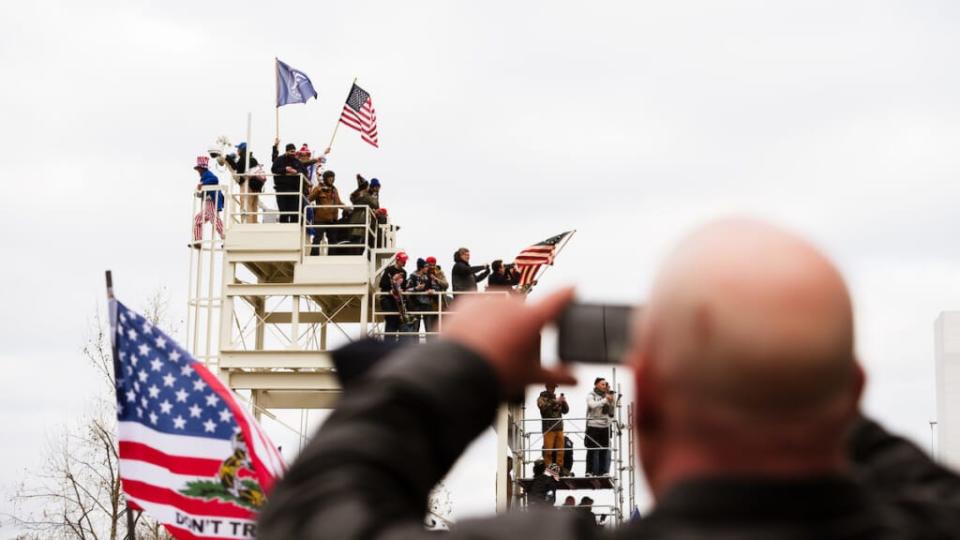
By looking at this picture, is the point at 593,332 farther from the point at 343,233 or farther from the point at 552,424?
the point at 343,233

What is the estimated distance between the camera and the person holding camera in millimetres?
23719

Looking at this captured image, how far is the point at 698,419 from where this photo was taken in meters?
1.20

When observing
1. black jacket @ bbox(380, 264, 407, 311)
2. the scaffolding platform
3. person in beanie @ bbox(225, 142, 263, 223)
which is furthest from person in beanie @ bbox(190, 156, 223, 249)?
the scaffolding platform

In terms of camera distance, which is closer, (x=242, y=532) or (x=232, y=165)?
(x=242, y=532)

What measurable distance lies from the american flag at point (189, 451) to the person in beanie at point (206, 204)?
18.6m

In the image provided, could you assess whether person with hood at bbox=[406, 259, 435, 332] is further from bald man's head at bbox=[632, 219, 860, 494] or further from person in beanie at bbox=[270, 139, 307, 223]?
bald man's head at bbox=[632, 219, 860, 494]

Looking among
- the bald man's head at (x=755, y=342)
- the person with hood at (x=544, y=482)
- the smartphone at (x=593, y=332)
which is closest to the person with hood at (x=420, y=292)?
the person with hood at (x=544, y=482)

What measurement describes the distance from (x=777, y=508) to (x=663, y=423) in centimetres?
14

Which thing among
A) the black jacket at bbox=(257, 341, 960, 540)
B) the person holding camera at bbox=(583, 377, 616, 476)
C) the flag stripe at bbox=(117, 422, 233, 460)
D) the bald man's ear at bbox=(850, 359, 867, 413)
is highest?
the bald man's ear at bbox=(850, 359, 867, 413)

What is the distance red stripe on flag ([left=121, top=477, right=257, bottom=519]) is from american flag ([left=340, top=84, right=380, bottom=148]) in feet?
70.3

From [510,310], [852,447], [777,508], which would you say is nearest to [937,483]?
[852,447]

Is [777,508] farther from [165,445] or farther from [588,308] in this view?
[165,445]

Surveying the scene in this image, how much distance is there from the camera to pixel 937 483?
4.95ft

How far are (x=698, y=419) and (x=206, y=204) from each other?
81.6 ft
